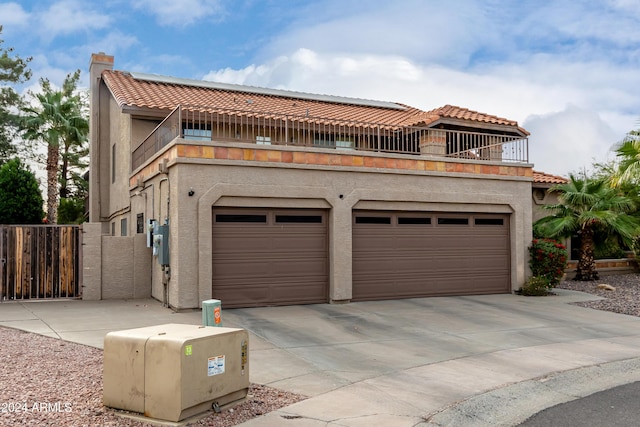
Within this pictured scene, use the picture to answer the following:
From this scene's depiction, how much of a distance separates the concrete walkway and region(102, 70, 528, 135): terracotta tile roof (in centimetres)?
678

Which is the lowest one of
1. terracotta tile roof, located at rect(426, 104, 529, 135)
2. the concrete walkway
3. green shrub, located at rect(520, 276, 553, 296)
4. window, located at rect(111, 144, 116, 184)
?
the concrete walkway

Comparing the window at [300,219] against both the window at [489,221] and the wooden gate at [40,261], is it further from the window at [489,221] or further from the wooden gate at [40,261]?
the wooden gate at [40,261]

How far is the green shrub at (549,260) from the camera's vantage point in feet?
56.2

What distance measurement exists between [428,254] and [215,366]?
10.9 meters

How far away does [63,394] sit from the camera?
6680 mm

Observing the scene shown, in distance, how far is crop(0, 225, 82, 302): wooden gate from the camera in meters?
15.0

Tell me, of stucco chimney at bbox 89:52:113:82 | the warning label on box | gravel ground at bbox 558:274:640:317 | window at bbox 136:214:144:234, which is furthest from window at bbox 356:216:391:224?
stucco chimney at bbox 89:52:113:82

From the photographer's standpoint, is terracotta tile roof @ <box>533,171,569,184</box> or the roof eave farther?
terracotta tile roof @ <box>533,171,569,184</box>

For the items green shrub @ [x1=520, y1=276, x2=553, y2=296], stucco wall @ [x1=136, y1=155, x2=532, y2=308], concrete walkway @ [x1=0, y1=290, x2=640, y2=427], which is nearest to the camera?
concrete walkway @ [x1=0, y1=290, x2=640, y2=427]

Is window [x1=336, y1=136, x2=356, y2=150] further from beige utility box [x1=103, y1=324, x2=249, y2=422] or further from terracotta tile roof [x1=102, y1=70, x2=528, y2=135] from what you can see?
beige utility box [x1=103, y1=324, x2=249, y2=422]

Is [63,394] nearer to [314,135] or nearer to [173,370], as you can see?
[173,370]

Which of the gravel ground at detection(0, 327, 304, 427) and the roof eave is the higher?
the roof eave

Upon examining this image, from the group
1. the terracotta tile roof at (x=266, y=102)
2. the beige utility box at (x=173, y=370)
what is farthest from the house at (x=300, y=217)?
the beige utility box at (x=173, y=370)

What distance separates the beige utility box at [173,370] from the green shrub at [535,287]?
12226 millimetres
